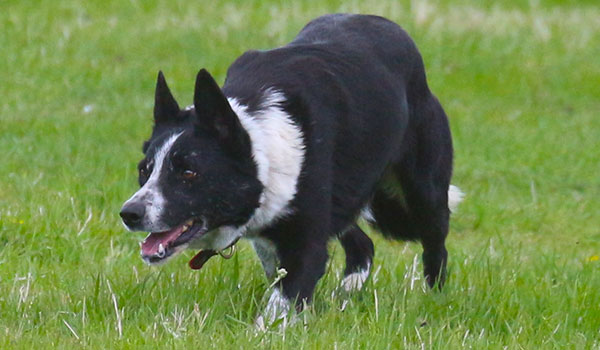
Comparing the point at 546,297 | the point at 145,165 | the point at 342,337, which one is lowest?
the point at 546,297

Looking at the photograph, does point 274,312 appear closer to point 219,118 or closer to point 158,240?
point 158,240

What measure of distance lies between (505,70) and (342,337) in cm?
803

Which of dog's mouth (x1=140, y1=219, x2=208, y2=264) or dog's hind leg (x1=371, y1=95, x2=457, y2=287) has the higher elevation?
dog's mouth (x1=140, y1=219, x2=208, y2=264)

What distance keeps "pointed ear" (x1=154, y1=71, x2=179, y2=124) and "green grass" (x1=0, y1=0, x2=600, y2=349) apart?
0.72m

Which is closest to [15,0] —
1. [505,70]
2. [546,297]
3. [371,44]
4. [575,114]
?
[505,70]

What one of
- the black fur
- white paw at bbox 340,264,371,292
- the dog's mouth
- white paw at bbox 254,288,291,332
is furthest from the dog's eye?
white paw at bbox 340,264,371,292

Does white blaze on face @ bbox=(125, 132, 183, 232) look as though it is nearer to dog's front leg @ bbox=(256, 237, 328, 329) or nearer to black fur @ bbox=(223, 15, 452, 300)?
black fur @ bbox=(223, 15, 452, 300)

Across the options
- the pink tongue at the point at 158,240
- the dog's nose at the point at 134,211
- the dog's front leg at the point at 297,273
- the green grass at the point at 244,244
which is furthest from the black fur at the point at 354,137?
the dog's nose at the point at 134,211

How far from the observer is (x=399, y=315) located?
4457mm

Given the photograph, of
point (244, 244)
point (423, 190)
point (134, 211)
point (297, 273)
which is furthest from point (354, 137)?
point (244, 244)

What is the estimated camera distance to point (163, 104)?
15.0 feet

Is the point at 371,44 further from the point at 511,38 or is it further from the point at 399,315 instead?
the point at 511,38

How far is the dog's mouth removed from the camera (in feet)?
14.4

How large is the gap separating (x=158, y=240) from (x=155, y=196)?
217mm
